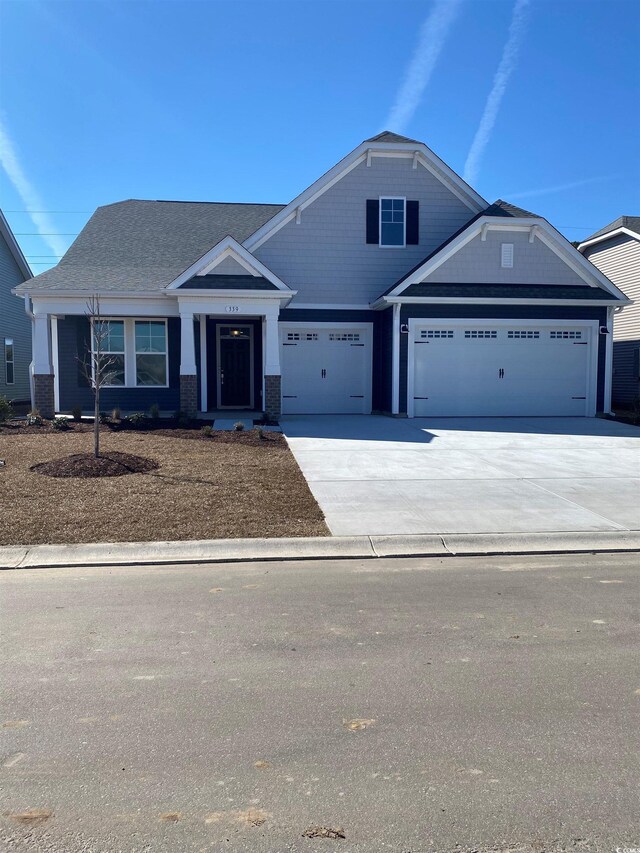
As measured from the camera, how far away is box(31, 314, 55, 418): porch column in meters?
17.3

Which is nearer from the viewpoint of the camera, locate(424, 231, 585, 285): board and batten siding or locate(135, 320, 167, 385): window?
locate(424, 231, 585, 285): board and batten siding

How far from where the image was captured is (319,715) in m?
3.64

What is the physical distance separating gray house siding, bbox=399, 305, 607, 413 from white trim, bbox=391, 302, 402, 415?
10cm

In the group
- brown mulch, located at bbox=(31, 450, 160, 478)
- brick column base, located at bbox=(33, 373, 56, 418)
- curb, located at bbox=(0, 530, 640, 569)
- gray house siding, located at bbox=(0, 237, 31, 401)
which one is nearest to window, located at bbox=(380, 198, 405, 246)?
brick column base, located at bbox=(33, 373, 56, 418)

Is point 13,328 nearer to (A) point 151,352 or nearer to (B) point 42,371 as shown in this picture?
(A) point 151,352

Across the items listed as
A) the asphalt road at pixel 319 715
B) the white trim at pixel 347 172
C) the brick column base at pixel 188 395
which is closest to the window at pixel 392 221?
the white trim at pixel 347 172

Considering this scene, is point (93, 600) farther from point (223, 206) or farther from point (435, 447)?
point (223, 206)

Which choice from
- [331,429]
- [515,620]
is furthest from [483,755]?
[331,429]

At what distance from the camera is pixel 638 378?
24125mm

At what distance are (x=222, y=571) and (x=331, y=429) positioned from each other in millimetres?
10299

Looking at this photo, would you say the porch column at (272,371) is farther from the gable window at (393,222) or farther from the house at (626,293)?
the house at (626,293)

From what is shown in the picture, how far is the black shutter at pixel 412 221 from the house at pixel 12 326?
51.0 ft

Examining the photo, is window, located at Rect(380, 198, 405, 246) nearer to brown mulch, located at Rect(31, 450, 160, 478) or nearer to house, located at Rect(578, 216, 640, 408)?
house, located at Rect(578, 216, 640, 408)

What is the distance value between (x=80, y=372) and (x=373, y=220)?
9999mm
